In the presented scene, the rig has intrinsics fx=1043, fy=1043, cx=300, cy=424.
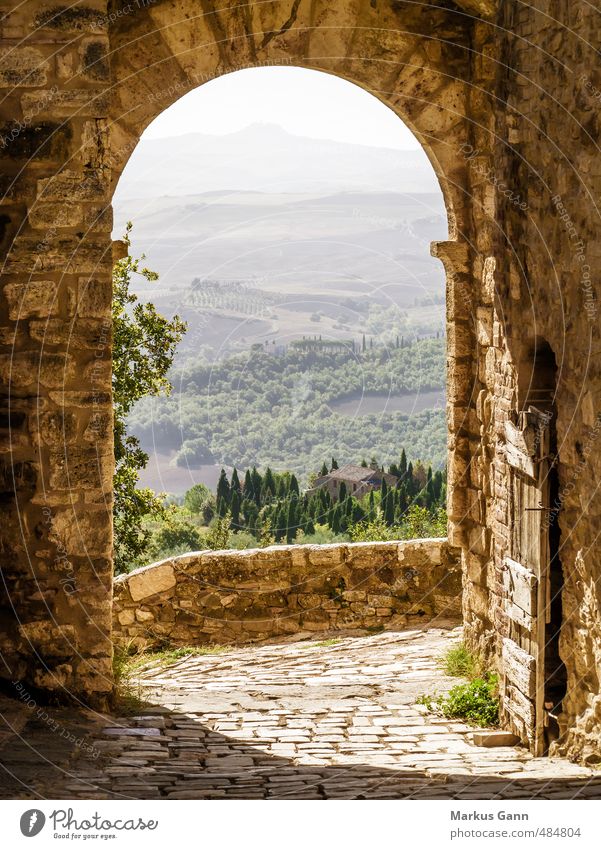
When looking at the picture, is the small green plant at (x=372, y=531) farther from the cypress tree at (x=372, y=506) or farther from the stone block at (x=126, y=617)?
the stone block at (x=126, y=617)

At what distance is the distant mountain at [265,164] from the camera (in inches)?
910

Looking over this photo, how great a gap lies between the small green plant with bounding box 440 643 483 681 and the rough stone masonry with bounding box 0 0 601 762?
30.7 inches

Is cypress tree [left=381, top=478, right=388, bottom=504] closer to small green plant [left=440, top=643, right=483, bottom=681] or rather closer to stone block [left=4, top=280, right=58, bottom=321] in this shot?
small green plant [left=440, top=643, right=483, bottom=681]

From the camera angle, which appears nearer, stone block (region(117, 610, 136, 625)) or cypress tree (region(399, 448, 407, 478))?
stone block (region(117, 610, 136, 625))

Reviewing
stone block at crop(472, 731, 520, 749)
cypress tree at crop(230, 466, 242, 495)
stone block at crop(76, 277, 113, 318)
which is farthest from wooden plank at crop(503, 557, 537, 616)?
cypress tree at crop(230, 466, 242, 495)

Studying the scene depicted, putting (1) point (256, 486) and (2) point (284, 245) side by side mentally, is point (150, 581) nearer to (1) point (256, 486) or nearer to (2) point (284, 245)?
(1) point (256, 486)

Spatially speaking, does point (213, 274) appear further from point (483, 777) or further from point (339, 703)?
point (483, 777)

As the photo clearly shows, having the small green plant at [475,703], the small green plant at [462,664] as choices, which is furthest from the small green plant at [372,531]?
the small green plant at [475,703]

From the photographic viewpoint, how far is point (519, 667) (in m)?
5.85

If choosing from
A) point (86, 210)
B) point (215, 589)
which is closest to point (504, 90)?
point (86, 210)

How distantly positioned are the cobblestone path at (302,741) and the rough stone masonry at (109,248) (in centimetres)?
47

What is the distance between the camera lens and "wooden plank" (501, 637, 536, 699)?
5.67 meters

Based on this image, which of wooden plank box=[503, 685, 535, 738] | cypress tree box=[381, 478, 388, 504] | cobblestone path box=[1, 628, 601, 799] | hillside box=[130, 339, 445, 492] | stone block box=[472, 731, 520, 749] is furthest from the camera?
hillside box=[130, 339, 445, 492]

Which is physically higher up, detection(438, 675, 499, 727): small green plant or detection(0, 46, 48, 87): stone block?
detection(0, 46, 48, 87): stone block
